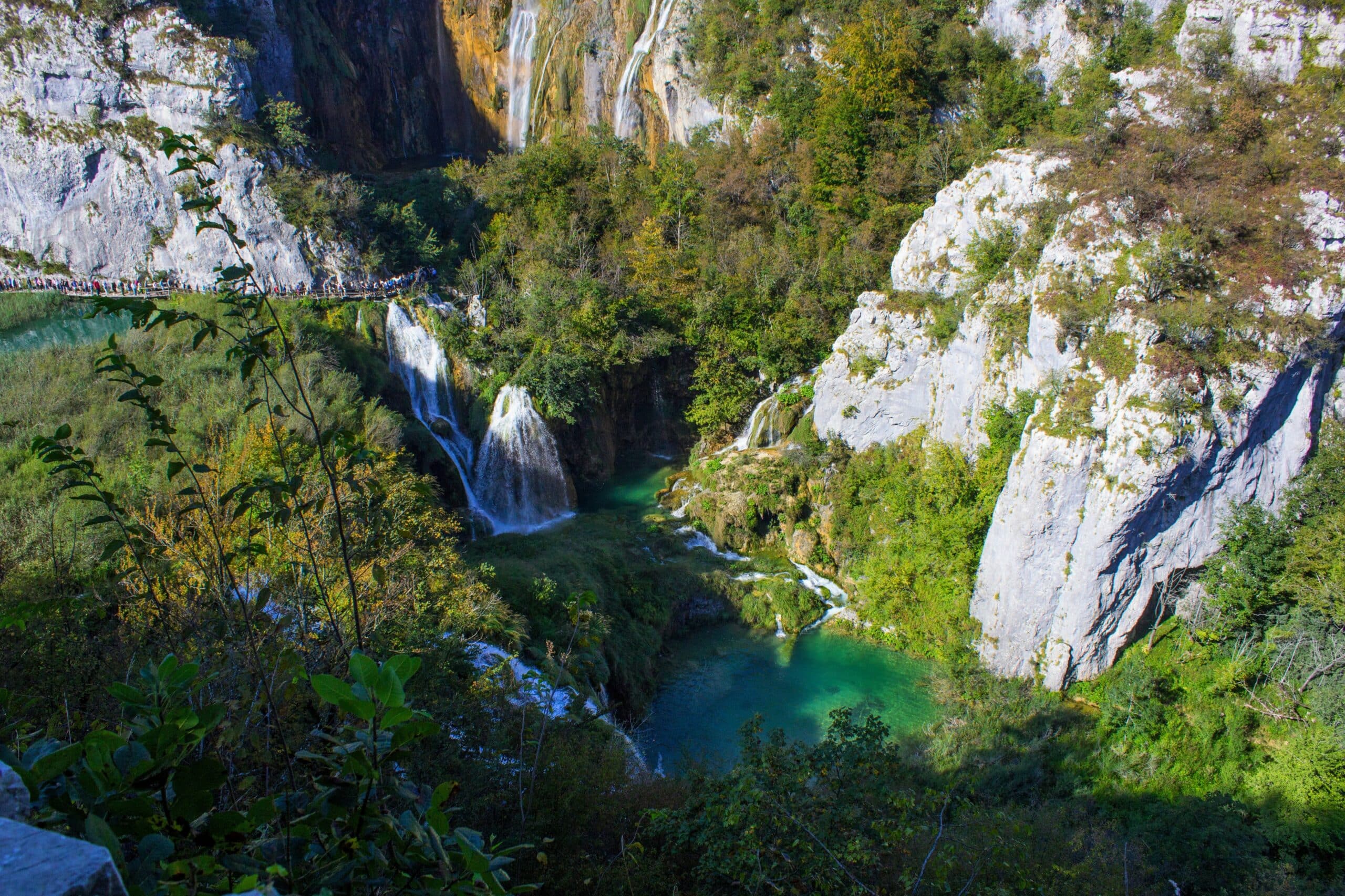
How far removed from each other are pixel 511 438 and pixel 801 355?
327 inches

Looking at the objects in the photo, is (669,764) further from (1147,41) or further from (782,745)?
(1147,41)

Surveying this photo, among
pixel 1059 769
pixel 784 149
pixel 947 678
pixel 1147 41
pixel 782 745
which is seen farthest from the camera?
pixel 784 149

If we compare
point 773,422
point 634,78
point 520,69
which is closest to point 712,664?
point 773,422

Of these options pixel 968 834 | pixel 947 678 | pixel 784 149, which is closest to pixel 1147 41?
pixel 784 149

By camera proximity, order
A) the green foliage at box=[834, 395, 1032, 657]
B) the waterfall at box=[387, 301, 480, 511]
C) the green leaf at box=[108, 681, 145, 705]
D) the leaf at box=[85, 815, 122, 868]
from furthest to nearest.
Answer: the waterfall at box=[387, 301, 480, 511], the green foliage at box=[834, 395, 1032, 657], the green leaf at box=[108, 681, 145, 705], the leaf at box=[85, 815, 122, 868]

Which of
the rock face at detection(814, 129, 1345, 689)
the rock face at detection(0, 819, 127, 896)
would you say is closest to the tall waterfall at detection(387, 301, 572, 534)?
the rock face at detection(814, 129, 1345, 689)

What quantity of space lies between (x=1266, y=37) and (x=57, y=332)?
27.3 metres

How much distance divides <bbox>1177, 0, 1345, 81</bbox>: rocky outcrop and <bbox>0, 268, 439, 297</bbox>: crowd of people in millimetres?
20769

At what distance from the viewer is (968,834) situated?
22.7 feet

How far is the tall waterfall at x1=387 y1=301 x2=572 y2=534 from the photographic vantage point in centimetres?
1834

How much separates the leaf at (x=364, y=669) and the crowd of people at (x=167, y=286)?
63.8 feet

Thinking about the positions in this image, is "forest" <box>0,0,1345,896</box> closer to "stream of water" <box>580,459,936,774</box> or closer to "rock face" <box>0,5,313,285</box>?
"stream of water" <box>580,459,936,774</box>

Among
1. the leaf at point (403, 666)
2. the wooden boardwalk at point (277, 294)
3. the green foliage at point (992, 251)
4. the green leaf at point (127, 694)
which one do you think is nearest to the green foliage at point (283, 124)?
the wooden boardwalk at point (277, 294)

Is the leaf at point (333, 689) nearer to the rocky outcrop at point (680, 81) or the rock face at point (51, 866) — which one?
the rock face at point (51, 866)
